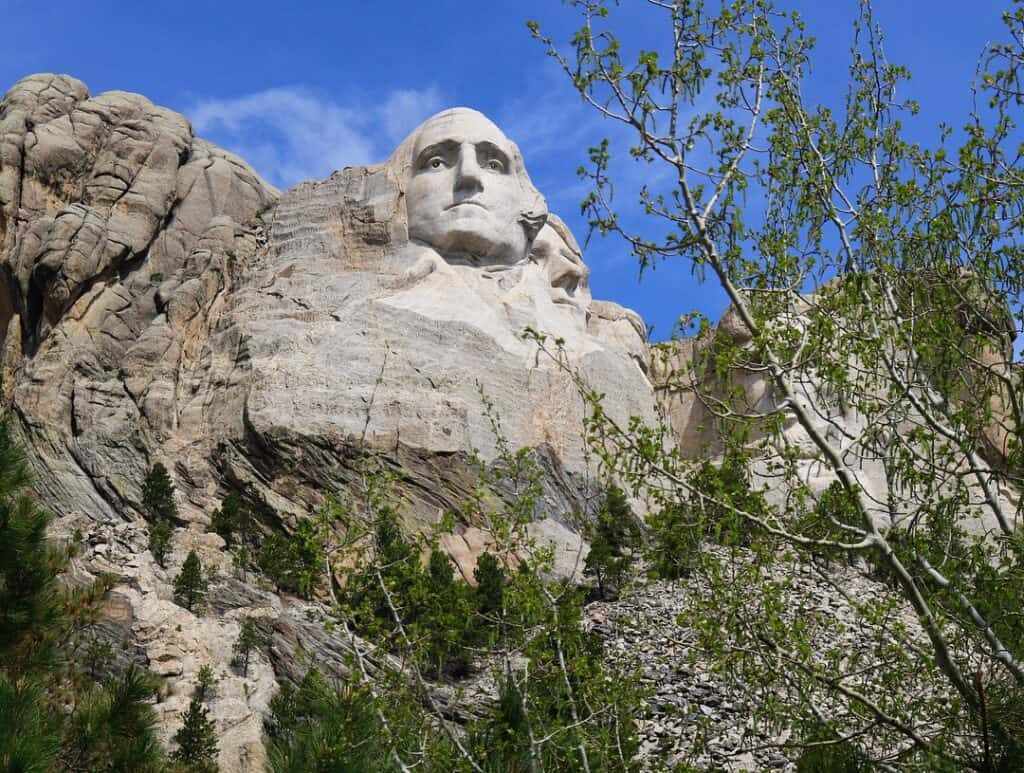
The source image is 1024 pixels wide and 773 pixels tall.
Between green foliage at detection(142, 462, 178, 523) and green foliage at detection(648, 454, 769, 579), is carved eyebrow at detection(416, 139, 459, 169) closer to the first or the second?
green foliage at detection(142, 462, 178, 523)

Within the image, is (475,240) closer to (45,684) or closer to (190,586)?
(190,586)

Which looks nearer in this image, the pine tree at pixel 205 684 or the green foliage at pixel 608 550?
the pine tree at pixel 205 684

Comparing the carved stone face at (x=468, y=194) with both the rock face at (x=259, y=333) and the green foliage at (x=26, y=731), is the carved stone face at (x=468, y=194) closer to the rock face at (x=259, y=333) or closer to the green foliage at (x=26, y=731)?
the rock face at (x=259, y=333)

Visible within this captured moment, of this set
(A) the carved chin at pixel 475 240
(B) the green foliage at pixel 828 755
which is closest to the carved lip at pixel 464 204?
(A) the carved chin at pixel 475 240

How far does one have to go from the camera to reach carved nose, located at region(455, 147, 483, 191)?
33.6 m

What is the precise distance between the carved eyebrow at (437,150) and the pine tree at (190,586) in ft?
42.4

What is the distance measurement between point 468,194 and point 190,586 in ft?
42.4

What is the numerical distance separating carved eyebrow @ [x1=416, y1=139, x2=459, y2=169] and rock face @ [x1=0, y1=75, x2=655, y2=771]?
60 mm

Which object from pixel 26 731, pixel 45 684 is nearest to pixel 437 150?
pixel 45 684

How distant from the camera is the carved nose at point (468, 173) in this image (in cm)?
3356

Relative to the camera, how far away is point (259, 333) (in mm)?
30797

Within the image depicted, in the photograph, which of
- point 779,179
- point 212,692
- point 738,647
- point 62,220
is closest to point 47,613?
point 738,647

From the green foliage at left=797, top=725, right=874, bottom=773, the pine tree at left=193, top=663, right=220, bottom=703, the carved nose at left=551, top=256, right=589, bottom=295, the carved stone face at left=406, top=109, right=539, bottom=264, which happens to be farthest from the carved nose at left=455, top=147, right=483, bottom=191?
the green foliage at left=797, top=725, right=874, bottom=773

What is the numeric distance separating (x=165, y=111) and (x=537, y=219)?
996 cm
